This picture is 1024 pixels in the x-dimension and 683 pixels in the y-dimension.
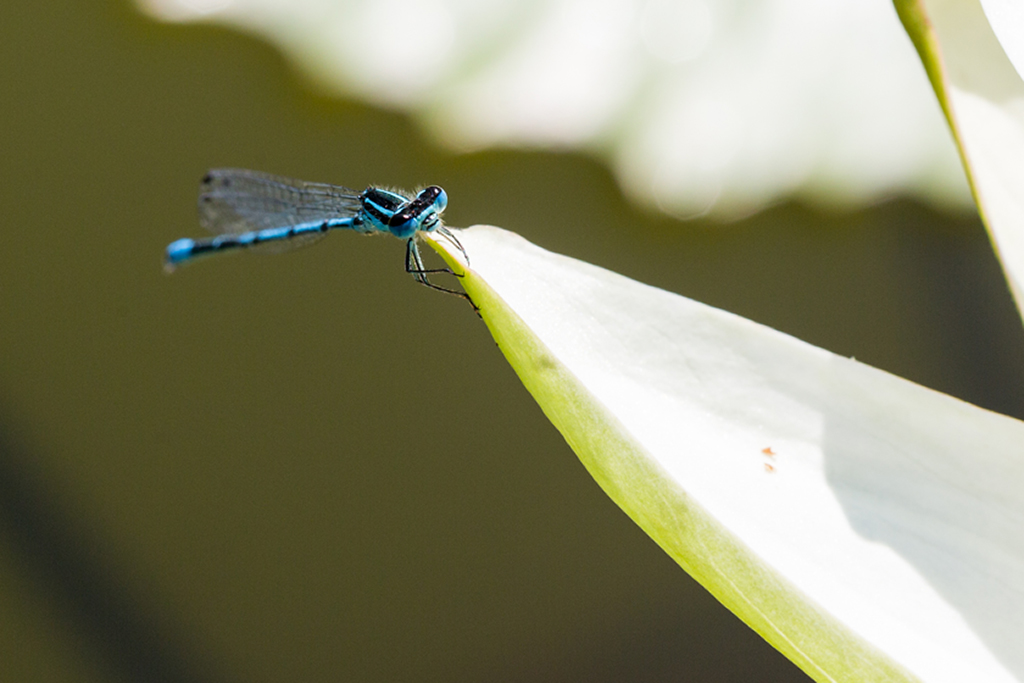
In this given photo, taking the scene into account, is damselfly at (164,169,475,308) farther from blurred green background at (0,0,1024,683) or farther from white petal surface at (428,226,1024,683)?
white petal surface at (428,226,1024,683)

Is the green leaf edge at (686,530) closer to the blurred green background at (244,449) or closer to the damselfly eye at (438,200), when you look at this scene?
the damselfly eye at (438,200)

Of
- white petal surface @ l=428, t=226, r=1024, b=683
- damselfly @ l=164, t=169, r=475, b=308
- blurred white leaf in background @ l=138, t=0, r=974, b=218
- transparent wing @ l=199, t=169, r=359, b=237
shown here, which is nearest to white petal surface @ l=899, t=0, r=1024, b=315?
white petal surface @ l=428, t=226, r=1024, b=683

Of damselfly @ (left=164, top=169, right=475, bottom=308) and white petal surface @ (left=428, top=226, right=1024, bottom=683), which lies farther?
damselfly @ (left=164, top=169, right=475, bottom=308)

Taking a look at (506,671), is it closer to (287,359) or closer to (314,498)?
(314,498)

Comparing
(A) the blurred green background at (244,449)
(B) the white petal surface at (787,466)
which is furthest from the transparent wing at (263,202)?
(B) the white petal surface at (787,466)

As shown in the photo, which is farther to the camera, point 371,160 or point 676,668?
point 371,160

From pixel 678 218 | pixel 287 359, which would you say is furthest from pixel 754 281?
pixel 287 359

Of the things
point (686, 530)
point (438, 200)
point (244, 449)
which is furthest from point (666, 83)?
point (686, 530)
